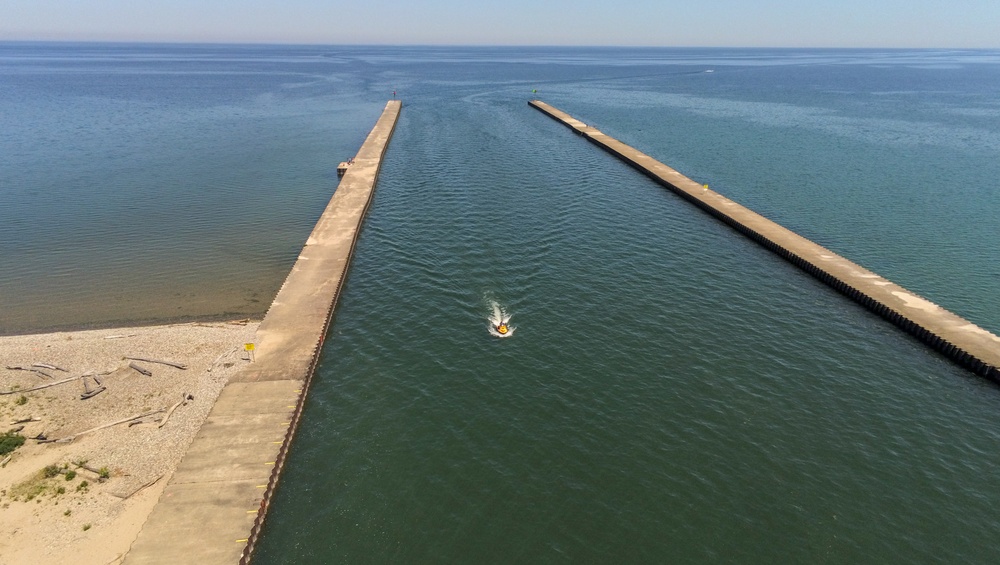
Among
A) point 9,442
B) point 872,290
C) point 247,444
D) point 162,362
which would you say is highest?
point 162,362

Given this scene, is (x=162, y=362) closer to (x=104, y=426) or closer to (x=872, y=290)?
(x=104, y=426)

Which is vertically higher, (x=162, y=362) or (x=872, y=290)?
(x=162, y=362)

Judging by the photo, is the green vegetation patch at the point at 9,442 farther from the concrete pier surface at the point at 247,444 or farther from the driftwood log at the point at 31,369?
the concrete pier surface at the point at 247,444

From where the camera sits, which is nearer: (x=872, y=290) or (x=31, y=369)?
(x=31, y=369)

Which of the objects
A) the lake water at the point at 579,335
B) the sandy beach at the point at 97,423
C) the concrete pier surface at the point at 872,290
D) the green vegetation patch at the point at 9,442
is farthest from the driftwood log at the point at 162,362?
the concrete pier surface at the point at 872,290

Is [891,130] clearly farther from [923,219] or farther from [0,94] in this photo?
[0,94]

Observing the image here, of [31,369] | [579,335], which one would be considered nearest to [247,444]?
[31,369]
